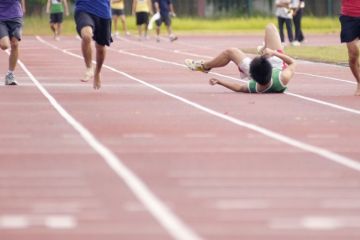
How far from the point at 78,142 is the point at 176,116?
3.41m

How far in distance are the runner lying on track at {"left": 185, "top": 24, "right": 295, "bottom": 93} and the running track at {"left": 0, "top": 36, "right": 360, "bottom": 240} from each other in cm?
25

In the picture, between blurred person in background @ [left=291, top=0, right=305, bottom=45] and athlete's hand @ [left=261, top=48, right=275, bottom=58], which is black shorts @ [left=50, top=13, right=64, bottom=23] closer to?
blurred person in background @ [left=291, top=0, right=305, bottom=45]

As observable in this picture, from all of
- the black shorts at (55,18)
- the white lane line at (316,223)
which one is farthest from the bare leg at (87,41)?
the black shorts at (55,18)

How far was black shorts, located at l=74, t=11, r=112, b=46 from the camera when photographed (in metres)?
23.1

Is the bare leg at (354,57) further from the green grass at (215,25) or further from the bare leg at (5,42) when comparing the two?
the green grass at (215,25)

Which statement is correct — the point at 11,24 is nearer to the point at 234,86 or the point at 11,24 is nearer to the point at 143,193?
the point at 234,86

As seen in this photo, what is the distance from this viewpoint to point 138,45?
46.4m

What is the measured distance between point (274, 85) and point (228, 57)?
1047 millimetres

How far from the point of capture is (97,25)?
2330cm

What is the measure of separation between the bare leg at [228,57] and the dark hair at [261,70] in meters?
0.77

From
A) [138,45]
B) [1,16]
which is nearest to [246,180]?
[1,16]

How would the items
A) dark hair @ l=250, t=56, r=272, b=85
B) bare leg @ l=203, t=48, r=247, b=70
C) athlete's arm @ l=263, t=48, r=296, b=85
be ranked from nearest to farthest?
dark hair @ l=250, t=56, r=272, b=85 → athlete's arm @ l=263, t=48, r=296, b=85 → bare leg @ l=203, t=48, r=247, b=70

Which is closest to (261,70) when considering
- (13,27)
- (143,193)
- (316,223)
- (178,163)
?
(13,27)

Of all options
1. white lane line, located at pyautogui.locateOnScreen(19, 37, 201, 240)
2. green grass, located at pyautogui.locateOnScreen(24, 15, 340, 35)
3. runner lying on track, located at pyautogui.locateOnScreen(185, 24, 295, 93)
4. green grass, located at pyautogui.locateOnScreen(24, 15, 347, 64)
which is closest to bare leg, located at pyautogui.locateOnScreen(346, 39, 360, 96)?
runner lying on track, located at pyautogui.locateOnScreen(185, 24, 295, 93)
